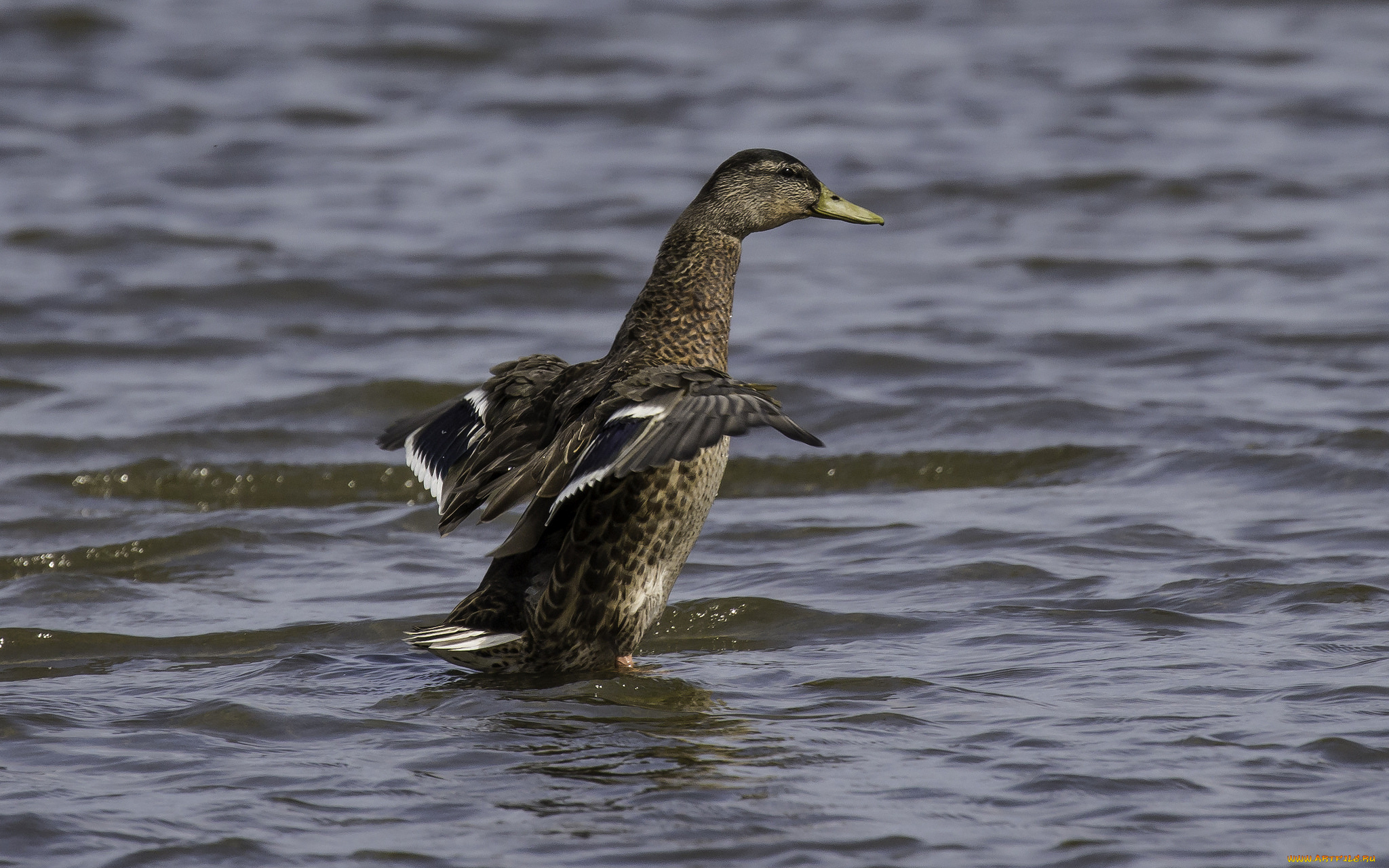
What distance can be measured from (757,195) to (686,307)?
58 cm

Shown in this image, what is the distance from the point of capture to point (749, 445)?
8.28m

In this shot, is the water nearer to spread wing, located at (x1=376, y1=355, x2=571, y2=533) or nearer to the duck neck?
spread wing, located at (x1=376, y1=355, x2=571, y2=533)

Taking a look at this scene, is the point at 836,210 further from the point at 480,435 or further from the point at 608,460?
the point at 608,460

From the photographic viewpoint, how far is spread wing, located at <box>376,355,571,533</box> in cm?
539

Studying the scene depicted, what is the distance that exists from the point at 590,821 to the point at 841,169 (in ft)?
32.4

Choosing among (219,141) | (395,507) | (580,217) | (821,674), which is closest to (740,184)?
(821,674)

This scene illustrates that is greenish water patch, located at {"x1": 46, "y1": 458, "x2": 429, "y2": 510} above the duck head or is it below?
below

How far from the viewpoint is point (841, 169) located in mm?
13500

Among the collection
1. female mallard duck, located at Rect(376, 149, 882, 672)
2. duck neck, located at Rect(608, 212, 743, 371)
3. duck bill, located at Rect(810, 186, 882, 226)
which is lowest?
female mallard duck, located at Rect(376, 149, 882, 672)

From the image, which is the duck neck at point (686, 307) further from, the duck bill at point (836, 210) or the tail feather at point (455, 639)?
the tail feather at point (455, 639)

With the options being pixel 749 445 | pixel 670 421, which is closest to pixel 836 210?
pixel 670 421

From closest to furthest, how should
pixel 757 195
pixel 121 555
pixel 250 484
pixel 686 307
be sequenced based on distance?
pixel 686 307 < pixel 757 195 < pixel 121 555 < pixel 250 484

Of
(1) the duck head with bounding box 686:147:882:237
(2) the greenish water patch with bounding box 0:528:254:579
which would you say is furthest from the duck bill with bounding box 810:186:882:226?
(2) the greenish water patch with bounding box 0:528:254:579

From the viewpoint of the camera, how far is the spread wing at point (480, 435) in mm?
5395
